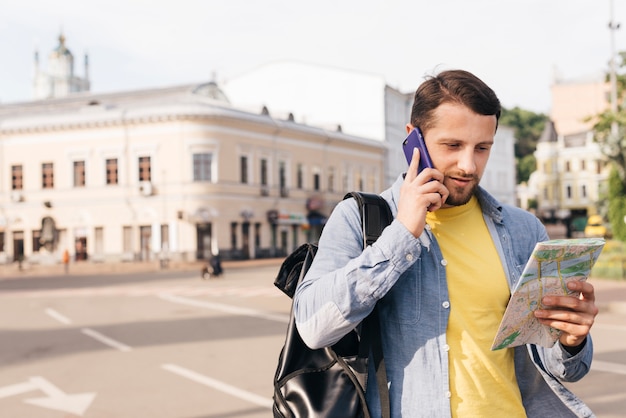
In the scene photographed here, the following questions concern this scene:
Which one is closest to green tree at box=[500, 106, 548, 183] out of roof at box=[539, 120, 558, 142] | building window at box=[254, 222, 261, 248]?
roof at box=[539, 120, 558, 142]

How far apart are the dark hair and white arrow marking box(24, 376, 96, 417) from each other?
6.02m

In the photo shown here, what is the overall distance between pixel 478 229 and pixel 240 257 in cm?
4667

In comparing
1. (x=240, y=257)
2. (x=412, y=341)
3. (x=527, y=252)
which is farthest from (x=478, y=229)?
(x=240, y=257)

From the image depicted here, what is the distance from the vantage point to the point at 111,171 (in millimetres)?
49188

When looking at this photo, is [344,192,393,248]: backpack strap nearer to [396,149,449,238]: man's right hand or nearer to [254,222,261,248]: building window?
[396,149,449,238]: man's right hand

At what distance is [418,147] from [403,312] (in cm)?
49

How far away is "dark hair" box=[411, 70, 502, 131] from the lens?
7.48 ft

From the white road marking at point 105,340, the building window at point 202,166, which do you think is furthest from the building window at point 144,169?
the white road marking at point 105,340

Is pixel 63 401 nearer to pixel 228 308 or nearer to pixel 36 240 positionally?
pixel 228 308

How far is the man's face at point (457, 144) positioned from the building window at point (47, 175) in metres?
51.3

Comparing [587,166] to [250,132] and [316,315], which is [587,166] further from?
[316,315]

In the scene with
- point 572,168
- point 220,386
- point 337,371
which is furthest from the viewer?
point 572,168

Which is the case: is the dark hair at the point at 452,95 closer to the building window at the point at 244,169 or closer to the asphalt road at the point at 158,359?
the asphalt road at the point at 158,359

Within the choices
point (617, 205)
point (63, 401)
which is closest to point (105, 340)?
point (63, 401)
